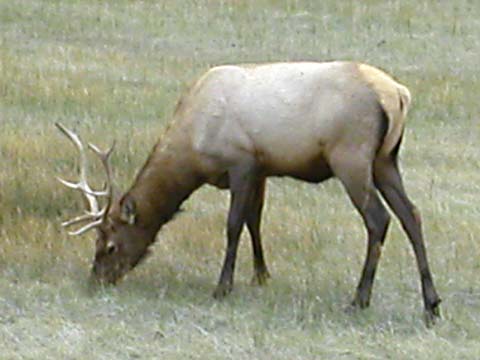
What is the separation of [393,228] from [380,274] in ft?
4.54

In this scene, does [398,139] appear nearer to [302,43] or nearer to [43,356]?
[43,356]

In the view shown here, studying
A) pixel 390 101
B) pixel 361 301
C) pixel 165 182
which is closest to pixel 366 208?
pixel 361 301

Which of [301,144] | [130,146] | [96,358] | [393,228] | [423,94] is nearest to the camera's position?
[96,358]

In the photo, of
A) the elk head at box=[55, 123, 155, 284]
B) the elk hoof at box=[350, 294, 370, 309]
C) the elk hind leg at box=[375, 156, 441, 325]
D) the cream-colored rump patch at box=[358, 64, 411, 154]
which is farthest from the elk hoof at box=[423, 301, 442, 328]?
the elk head at box=[55, 123, 155, 284]

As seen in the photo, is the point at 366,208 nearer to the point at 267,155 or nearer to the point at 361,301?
the point at 361,301

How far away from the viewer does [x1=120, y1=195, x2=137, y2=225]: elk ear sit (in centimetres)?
1017

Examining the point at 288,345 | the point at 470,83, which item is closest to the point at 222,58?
the point at 470,83

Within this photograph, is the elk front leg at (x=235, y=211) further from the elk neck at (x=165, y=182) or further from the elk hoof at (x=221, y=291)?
the elk neck at (x=165, y=182)

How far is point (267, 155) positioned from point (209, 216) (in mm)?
2164

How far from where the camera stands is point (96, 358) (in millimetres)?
8188

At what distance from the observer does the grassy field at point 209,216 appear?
876cm

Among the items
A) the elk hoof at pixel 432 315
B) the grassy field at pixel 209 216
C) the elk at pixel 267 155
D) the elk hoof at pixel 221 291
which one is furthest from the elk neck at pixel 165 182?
the elk hoof at pixel 432 315

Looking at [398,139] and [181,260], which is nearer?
[398,139]

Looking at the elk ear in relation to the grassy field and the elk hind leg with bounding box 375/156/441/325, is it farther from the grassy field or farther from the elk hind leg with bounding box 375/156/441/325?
the elk hind leg with bounding box 375/156/441/325
